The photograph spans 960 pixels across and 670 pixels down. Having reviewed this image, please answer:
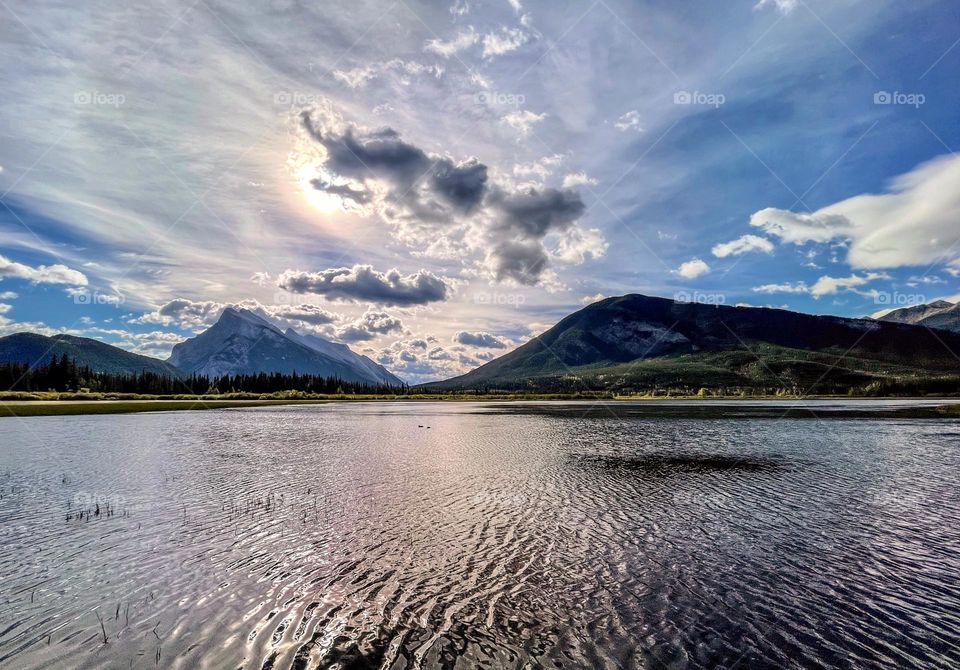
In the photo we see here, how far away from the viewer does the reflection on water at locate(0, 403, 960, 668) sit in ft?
40.3

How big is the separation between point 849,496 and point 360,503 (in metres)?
30.7

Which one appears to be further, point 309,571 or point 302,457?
point 302,457

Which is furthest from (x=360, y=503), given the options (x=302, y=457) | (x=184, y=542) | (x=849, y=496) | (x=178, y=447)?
(x=178, y=447)

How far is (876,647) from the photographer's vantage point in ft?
40.2

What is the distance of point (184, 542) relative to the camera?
2089 centimetres

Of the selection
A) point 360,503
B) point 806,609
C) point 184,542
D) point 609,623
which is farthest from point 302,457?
point 806,609

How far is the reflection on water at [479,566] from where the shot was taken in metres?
12.3

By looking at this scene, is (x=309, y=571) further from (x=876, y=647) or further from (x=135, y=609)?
(x=876, y=647)

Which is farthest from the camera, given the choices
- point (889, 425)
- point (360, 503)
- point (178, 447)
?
point (889, 425)

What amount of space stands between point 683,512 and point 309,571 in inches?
785

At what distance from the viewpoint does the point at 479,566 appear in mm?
18250

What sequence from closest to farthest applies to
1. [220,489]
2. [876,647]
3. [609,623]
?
[876,647] < [609,623] < [220,489]

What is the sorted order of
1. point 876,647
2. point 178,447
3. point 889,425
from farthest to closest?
point 889,425
point 178,447
point 876,647

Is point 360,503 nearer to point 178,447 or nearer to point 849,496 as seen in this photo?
point 849,496
